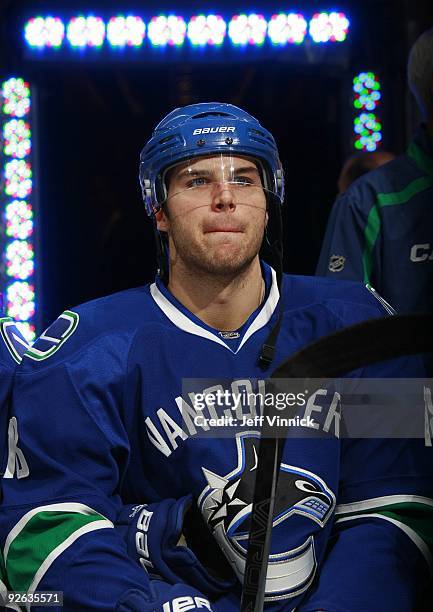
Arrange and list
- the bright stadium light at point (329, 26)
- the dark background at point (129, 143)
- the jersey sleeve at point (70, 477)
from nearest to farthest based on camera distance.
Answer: the jersey sleeve at point (70, 477)
the bright stadium light at point (329, 26)
the dark background at point (129, 143)

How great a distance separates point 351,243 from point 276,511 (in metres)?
0.96

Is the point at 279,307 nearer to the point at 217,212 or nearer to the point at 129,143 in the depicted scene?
the point at 217,212

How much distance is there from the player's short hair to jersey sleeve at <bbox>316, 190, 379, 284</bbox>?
0.28m

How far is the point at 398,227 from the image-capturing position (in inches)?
98.3

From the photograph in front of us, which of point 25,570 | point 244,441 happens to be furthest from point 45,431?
point 244,441

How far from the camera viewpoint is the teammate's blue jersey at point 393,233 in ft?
8.17

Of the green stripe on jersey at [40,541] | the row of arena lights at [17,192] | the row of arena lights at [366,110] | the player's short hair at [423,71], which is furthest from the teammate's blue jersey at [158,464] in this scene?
the row of arena lights at [366,110]

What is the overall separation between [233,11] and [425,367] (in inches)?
161

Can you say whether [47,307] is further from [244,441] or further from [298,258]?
[244,441]

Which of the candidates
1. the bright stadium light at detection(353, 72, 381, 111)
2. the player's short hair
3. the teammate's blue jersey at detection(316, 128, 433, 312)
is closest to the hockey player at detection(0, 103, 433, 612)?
the teammate's blue jersey at detection(316, 128, 433, 312)

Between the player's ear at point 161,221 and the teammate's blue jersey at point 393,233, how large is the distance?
1.85ft

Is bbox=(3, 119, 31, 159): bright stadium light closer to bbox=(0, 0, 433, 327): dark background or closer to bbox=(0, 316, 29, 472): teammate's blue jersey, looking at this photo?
bbox=(0, 0, 433, 327): dark background

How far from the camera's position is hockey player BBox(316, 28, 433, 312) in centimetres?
249

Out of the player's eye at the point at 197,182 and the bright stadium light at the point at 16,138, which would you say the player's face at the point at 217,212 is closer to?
the player's eye at the point at 197,182
